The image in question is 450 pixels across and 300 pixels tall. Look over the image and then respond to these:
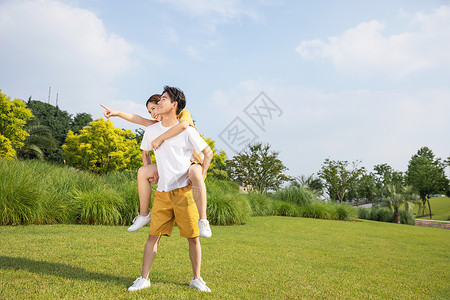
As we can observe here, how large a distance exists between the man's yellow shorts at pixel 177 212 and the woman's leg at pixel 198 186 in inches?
1.6

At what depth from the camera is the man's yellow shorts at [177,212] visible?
281 centimetres

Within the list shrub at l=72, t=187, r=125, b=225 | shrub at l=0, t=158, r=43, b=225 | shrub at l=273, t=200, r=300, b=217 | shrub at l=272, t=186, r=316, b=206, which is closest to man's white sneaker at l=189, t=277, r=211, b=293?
shrub at l=72, t=187, r=125, b=225

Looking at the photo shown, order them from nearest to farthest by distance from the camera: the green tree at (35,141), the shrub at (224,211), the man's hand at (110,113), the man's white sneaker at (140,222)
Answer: the man's white sneaker at (140,222), the man's hand at (110,113), the shrub at (224,211), the green tree at (35,141)

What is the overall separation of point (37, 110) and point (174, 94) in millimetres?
39313

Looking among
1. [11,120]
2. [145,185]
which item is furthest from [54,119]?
[145,185]

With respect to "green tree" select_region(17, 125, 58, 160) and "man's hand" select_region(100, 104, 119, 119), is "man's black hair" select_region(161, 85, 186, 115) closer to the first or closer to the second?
"man's hand" select_region(100, 104, 119, 119)

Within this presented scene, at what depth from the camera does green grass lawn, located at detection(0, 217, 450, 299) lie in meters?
2.82

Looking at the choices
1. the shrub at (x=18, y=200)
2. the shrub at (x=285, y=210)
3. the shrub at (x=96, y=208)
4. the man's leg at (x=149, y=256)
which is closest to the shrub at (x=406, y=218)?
the shrub at (x=285, y=210)

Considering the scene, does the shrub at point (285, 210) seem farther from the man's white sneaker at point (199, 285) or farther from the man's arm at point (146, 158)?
the man's arm at point (146, 158)

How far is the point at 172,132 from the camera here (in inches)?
112

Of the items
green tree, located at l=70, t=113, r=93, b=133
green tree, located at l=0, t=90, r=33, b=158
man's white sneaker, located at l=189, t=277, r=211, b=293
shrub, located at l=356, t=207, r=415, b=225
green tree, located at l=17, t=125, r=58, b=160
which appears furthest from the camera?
green tree, located at l=70, t=113, r=93, b=133

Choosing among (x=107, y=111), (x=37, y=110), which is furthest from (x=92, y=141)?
(x=107, y=111)

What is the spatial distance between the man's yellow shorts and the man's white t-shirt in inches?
2.9

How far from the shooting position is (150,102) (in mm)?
3199
